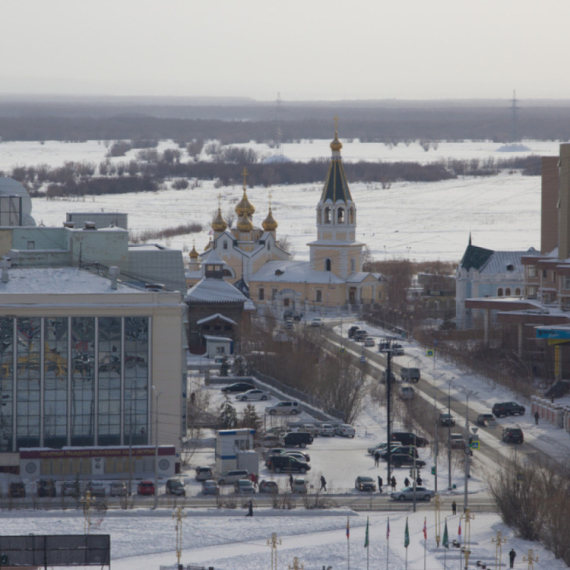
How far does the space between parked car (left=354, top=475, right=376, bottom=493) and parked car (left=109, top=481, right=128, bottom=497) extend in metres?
5.93

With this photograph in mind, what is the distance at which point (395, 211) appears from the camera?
125 meters

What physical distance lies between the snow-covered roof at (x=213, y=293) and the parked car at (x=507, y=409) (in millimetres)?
18890

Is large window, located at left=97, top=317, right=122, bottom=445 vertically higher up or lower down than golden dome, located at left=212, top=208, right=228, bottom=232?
lower down

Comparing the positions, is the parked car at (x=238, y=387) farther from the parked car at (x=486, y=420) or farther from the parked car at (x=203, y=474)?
the parked car at (x=203, y=474)

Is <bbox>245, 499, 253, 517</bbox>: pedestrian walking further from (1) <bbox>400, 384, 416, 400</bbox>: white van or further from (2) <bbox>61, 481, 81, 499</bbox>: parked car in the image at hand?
(1) <bbox>400, 384, 416, 400</bbox>: white van

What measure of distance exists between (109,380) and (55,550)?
38.2 feet

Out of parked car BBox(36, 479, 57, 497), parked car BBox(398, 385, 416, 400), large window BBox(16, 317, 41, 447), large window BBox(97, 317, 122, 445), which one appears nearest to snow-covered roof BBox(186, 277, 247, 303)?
parked car BBox(398, 385, 416, 400)

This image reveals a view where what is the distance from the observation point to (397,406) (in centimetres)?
4519

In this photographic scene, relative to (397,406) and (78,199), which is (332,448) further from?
(78,199)

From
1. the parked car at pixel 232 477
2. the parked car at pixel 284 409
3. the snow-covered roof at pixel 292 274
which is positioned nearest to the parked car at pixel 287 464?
the parked car at pixel 232 477

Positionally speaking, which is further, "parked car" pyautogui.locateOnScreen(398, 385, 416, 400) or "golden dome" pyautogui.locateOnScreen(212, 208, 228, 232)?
"golden dome" pyautogui.locateOnScreen(212, 208, 228, 232)

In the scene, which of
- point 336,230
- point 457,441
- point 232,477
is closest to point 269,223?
point 336,230

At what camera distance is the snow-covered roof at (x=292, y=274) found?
7325cm

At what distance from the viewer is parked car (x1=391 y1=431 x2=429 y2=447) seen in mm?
39500
